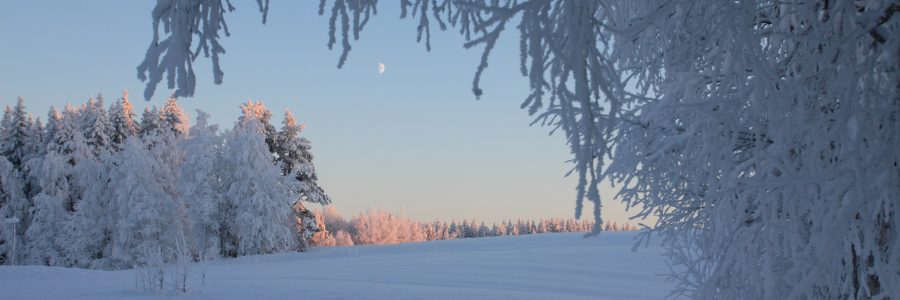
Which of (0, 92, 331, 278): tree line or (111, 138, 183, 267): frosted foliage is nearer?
(0, 92, 331, 278): tree line

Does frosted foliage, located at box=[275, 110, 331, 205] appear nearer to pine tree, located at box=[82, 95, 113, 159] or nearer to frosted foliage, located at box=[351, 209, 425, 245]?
pine tree, located at box=[82, 95, 113, 159]

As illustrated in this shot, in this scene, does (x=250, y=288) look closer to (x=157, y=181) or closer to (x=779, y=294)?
(x=779, y=294)

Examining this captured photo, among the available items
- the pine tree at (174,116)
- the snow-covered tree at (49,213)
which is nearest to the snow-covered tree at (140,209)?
the snow-covered tree at (49,213)

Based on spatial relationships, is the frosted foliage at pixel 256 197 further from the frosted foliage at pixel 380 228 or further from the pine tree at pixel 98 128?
the frosted foliage at pixel 380 228

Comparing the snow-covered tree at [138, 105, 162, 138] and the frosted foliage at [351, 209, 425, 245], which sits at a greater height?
the snow-covered tree at [138, 105, 162, 138]

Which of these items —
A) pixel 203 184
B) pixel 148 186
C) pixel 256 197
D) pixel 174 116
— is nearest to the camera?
pixel 256 197

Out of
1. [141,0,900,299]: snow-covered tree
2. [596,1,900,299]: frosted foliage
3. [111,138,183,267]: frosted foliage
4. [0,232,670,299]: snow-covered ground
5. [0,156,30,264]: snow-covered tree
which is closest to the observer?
[141,0,900,299]: snow-covered tree

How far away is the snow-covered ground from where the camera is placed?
11.8 m

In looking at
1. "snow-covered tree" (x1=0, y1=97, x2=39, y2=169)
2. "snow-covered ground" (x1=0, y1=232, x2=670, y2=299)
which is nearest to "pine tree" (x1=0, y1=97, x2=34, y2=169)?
"snow-covered tree" (x1=0, y1=97, x2=39, y2=169)

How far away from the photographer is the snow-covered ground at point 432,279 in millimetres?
11781

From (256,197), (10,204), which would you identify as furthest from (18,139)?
(256,197)

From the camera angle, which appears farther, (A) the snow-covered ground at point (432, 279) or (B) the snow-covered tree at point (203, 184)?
(B) the snow-covered tree at point (203, 184)

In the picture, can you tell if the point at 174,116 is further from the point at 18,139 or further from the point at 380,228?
the point at 380,228

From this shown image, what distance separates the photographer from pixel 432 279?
48.1 ft
